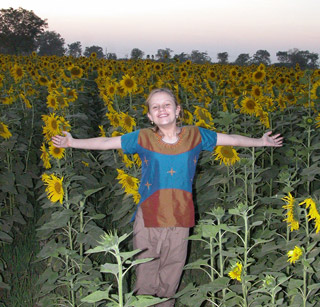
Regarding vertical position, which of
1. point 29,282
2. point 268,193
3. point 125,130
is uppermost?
point 125,130

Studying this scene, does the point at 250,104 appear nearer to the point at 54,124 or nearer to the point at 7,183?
the point at 54,124

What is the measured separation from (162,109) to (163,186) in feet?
1.60

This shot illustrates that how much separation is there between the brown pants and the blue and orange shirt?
0.09m

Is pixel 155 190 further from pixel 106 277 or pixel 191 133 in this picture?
pixel 106 277

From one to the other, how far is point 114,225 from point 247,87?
2.65 m

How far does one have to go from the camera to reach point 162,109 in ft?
10.5

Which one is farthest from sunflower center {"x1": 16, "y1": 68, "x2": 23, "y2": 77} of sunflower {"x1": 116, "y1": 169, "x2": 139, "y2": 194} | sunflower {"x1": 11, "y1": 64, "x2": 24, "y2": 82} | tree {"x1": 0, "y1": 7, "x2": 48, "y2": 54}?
tree {"x1": 0, "y1": 7, "x2": 48, "y2": 54}

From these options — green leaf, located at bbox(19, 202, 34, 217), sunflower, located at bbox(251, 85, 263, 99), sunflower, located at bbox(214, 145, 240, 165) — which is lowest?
green leaf, located at bbox(19, 202, 34, 217)

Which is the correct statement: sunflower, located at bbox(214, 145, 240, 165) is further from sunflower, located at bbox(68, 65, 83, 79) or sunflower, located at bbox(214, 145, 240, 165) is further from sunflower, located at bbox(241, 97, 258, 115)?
sunflower, located at bbox(68, 65, 83, 79)

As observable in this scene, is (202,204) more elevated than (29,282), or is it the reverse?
(202,204)

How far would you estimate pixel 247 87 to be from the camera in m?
6.55

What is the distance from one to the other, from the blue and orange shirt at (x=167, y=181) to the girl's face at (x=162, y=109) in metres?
0.12

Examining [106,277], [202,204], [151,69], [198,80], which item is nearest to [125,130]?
[202,204]

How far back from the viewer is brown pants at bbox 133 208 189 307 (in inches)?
128
